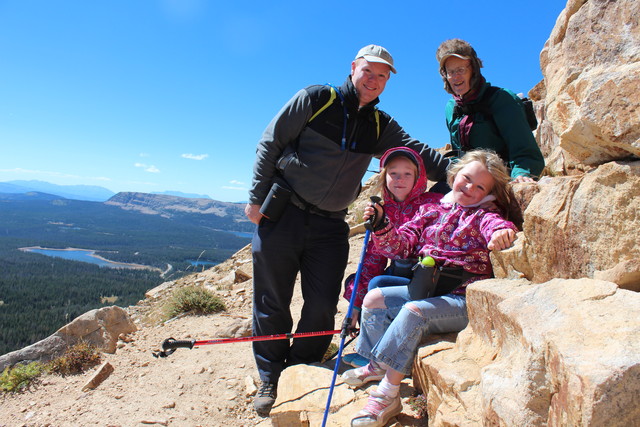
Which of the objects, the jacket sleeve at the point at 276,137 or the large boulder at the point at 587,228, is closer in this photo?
the large boulder at the point at 587,228

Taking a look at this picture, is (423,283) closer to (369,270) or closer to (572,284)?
(369,270)

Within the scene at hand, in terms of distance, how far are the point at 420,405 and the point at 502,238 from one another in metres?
1.59

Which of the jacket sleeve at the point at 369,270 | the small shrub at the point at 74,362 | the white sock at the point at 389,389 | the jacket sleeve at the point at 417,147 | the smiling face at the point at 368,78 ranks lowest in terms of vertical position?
the small shrub at the point at 74,362

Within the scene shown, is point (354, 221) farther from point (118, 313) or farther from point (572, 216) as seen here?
point (572, 216)

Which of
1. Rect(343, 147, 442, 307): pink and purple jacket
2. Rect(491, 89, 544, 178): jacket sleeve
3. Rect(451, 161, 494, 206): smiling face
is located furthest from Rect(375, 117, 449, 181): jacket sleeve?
Rect(451, 161, 494, 206): smiling face

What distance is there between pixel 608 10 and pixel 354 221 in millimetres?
14482

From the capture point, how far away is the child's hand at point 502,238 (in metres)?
3.40

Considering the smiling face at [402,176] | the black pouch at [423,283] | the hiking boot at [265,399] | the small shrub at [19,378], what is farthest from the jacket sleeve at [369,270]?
the small shrub at [19,378]

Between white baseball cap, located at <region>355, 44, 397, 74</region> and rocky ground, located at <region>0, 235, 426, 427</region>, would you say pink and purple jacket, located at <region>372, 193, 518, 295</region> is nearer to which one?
rocky ground, located at <region>0, 235, 426, 427</region>

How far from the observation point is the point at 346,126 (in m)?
4.84

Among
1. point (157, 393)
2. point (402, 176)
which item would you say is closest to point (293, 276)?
point (402, 176)

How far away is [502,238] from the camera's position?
11.2 feet

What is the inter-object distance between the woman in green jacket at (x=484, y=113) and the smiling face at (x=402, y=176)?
679 mm

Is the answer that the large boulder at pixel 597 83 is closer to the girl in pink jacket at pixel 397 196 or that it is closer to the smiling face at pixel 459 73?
the smiling face at pixel 459 73
